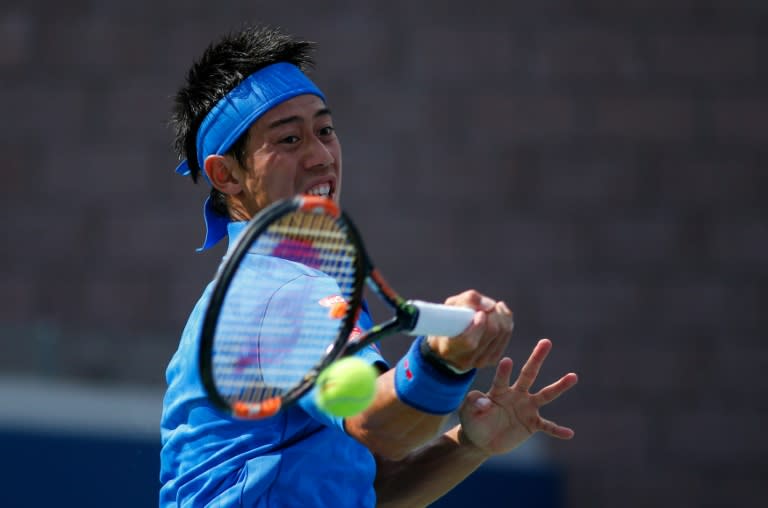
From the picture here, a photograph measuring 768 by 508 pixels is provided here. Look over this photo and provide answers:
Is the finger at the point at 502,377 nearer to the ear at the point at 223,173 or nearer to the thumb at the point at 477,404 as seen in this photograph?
the thumb at the point at 477,404

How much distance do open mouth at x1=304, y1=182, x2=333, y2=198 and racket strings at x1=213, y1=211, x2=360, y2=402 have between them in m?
0.28

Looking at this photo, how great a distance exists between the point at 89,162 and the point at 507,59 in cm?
171

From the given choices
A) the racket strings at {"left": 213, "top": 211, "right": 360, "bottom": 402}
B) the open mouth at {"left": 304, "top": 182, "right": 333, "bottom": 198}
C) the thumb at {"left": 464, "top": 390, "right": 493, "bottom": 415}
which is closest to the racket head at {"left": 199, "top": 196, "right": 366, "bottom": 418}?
the racket strings at {"left": 213, "top": 211, "right": 360, "bottom": 402}

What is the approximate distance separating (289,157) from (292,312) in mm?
449

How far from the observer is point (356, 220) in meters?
4.84

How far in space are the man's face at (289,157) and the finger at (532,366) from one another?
0.47m

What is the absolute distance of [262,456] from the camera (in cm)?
203

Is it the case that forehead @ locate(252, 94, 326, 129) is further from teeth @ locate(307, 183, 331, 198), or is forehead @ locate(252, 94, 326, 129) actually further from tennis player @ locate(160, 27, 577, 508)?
teeth @ locate(307, 183, 331, 198)

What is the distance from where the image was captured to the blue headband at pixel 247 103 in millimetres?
2330

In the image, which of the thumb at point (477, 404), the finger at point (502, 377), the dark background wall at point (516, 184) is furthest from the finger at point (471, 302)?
the dark background wall at point (516, 184)

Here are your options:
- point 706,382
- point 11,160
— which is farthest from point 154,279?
point 706,382

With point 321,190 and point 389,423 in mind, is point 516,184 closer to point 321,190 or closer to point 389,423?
point 321,190

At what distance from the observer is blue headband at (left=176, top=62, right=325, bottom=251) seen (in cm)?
233

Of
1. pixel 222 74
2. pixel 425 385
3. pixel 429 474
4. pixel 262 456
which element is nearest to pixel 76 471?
pixel 429 474
